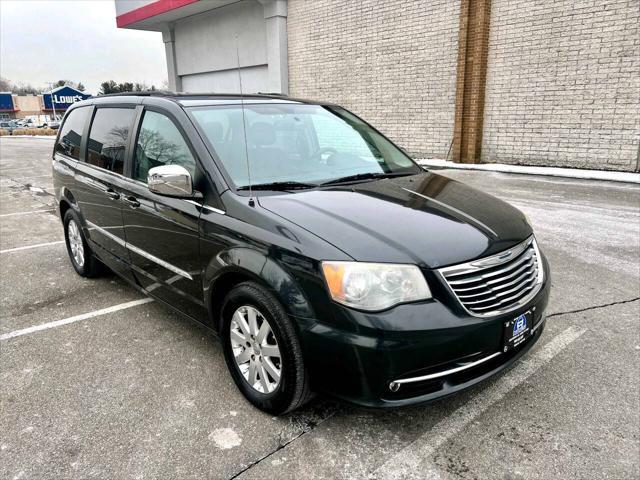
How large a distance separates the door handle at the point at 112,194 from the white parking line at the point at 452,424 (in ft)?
9.09

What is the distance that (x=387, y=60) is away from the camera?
556 inches

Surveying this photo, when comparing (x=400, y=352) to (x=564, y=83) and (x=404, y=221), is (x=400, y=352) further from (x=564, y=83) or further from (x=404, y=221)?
(x=564, y=83)

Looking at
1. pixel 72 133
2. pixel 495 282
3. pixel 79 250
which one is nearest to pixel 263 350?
pixel 495 282

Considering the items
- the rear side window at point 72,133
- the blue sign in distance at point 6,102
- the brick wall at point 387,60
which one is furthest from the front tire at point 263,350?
the blue sign in distance at point 6,102

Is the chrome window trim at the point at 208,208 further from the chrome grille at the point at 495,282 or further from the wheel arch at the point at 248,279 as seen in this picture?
the chrome grille at the point at 495,282

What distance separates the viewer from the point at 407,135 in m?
14.3

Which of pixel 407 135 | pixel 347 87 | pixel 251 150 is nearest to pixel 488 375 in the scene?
pixel 251 150

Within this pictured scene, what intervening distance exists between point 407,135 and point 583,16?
5232mm

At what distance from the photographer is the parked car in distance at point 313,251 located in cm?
220

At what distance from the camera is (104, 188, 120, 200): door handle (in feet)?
12.4

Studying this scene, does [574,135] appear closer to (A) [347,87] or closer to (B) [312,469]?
(A) [347,87]

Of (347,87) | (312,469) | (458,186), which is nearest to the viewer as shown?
(312,469)

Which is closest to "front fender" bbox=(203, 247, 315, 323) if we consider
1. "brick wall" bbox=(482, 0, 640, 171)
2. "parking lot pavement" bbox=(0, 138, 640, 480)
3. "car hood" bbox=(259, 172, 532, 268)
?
"car hood" bbox=(259, 172, 532, 268)

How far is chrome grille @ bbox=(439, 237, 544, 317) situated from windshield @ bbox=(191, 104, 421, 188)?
114 cm
